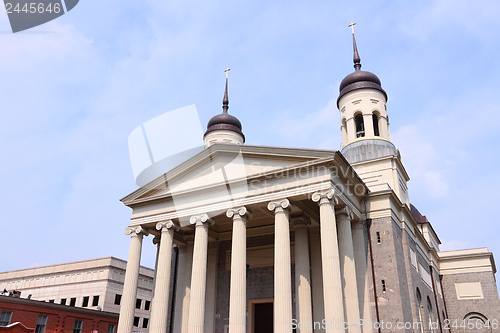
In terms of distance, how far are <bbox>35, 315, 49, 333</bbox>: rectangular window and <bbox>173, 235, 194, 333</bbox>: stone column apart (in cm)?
945

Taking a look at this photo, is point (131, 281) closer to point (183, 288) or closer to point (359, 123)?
point (183, 288)

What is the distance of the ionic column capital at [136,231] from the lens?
79.0 feet

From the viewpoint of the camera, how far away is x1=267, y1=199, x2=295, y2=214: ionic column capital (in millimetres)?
20203

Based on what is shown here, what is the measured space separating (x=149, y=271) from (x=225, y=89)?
2045cm

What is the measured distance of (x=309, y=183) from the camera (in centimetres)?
2005

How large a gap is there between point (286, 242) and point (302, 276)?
102 inches

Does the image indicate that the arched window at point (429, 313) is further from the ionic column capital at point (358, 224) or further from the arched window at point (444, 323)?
the ionic column capital at point (358, 224)

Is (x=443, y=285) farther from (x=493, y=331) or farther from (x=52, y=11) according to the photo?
(x=52, y=11)

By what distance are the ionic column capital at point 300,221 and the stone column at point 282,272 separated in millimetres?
2183

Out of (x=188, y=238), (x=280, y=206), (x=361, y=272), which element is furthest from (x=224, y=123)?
(x=361, y=272)

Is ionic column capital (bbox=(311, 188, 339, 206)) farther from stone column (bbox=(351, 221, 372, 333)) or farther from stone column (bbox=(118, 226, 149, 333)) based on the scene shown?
stone column (bbox=(118, 226, 149, 333))

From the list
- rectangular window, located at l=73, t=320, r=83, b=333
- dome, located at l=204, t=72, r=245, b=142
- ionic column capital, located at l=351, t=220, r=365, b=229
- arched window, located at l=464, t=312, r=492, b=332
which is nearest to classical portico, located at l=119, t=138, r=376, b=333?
ionic column capital, located at l=351, t=220, r=365, b=229

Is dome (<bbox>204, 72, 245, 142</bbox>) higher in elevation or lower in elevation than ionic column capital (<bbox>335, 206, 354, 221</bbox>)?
higher

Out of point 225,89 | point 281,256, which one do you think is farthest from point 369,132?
point 225,89
